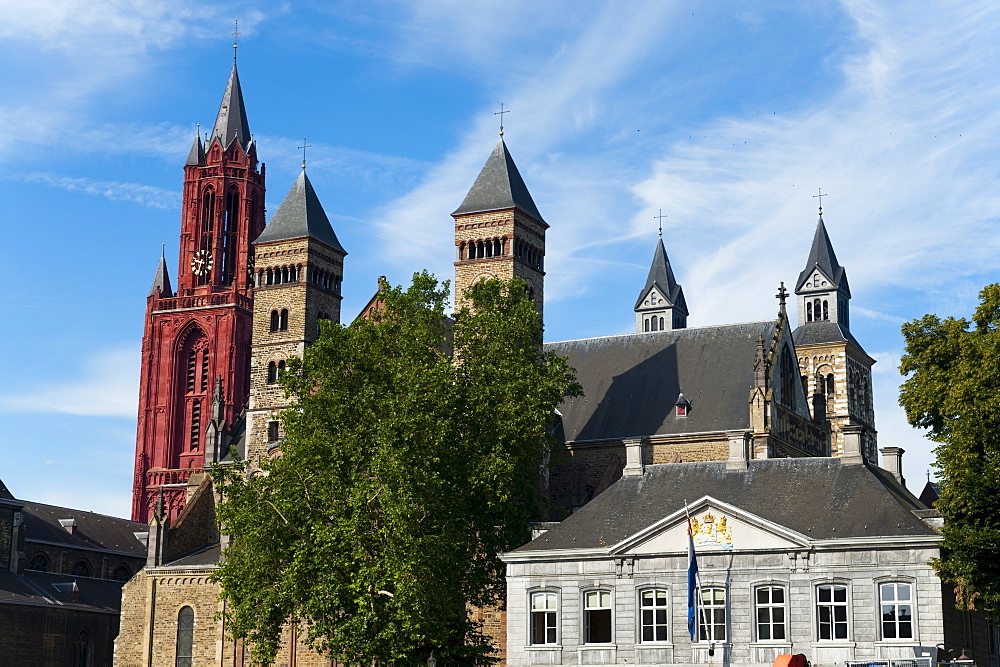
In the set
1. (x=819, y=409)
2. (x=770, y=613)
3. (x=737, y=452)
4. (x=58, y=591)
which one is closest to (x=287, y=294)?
(x=58, y=591)

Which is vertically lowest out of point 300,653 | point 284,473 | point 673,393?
point 300,653

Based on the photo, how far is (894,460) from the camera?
46.9 m

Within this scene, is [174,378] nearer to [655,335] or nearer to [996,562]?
[655,335]

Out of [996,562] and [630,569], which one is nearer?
[996,562]

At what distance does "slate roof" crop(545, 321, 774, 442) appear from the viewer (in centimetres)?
6106

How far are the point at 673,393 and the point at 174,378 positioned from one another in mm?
53497

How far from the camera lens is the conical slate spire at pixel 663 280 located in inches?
4269

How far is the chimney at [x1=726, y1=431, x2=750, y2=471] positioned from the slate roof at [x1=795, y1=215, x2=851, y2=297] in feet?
176

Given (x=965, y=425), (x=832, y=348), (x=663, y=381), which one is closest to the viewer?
(x=965, y=425)

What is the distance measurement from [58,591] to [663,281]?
173 ft

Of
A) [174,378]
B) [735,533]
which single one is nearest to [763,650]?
[735,533]

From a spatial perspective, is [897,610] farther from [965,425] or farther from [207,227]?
[207,227]

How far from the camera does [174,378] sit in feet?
349

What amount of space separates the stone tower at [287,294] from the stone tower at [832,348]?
35352 mm
